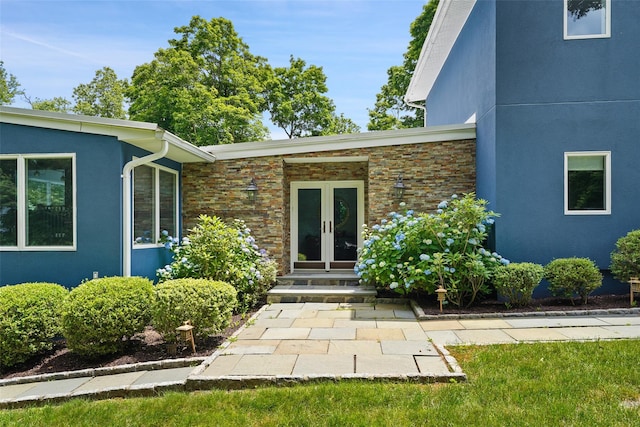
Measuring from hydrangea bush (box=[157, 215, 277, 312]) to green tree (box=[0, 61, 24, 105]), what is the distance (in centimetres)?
2771

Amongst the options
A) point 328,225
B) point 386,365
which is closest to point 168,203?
point 328,225

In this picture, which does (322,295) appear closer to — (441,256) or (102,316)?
(441,256)

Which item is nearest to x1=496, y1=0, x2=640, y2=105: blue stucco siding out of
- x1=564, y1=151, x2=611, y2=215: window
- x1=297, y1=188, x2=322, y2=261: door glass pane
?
x1=564, y1=151, x2=611, y2=215: window

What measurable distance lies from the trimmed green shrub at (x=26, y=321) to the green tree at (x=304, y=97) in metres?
21.5

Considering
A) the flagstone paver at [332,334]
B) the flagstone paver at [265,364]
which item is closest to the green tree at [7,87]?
the flagstone paver at [332,334]

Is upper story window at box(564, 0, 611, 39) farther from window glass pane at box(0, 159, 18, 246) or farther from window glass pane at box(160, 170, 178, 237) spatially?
window glass pane at box(0, 159, 18, 246)

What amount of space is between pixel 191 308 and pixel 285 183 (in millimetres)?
4994

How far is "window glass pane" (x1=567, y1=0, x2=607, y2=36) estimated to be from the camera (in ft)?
24.8

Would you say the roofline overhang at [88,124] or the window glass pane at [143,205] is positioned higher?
the roofline overhang at [88,124]

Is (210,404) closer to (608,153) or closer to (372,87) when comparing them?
(608,153)

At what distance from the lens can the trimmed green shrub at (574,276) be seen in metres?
6.81

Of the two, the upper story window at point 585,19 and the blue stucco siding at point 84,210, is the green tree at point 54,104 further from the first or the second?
the upper story window at point 585,19

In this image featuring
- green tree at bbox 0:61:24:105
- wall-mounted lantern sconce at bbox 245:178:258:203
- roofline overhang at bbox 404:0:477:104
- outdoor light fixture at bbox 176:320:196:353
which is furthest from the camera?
green tree at bbox 0:61:24:105

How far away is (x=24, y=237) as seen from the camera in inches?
278
